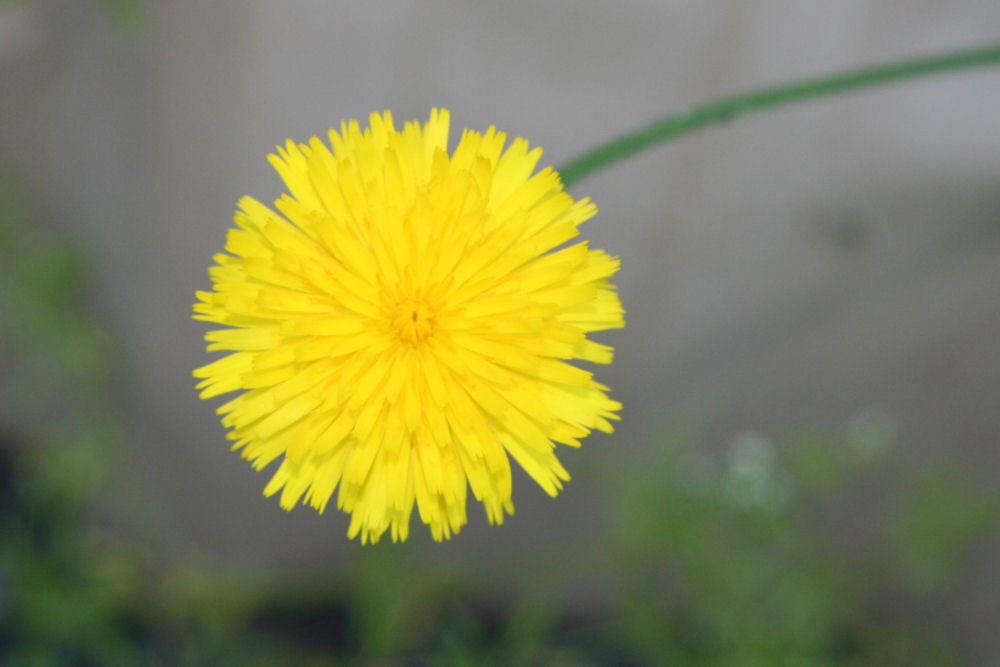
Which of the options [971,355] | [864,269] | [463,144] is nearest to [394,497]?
[463,144]

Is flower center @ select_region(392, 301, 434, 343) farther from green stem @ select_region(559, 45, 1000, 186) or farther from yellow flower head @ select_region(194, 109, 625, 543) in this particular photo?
green stem @ select_region(559, 45, 1000, 186)

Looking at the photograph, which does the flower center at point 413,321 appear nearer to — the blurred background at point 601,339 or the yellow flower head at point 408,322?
the yellow flower head at point 408,322

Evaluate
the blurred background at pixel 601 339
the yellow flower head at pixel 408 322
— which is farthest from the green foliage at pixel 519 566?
the yellow flower head at pixel 408 322

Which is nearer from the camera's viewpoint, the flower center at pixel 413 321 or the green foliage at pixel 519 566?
the flower center at pixel 413 321

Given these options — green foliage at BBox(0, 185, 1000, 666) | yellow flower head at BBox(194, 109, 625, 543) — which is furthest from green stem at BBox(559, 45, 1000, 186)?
green foliage at BBox(0, 185, 1000, 666)

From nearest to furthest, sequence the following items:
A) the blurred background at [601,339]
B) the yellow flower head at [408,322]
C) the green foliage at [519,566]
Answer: the yellow flower head at [408,322] < the blurred background at [601,339] < the green foliage at [519,566]
